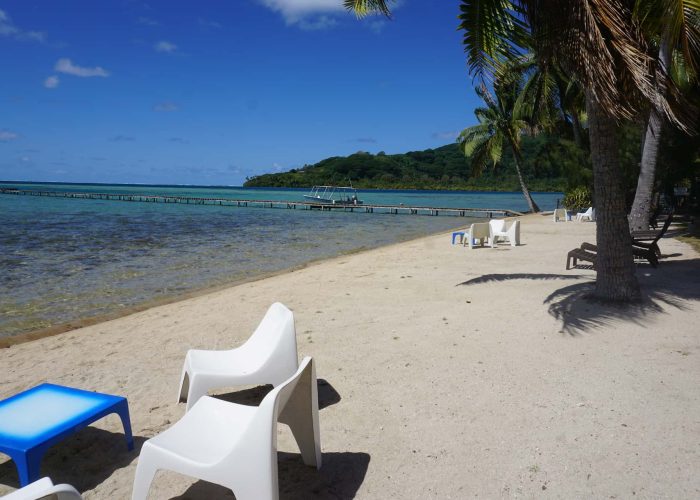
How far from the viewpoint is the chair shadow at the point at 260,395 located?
3.98 metres

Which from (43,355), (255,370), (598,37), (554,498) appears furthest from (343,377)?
(598,37)

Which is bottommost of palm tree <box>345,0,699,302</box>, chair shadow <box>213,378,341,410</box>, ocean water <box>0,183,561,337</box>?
ocean water <box>0,183,561,337</box>

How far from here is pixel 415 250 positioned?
47.2 feet

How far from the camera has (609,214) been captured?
20.2 ft

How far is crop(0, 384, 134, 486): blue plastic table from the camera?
8.78ft

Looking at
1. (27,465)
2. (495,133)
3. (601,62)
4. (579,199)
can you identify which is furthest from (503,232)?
(495,133)

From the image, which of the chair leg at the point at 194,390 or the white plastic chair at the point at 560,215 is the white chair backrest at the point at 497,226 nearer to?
the white plastic chair at the point at 560,215

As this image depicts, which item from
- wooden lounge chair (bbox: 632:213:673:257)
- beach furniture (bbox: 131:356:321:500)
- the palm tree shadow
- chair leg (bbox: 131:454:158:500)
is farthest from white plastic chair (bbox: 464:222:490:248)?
chair leg (bbox: 131:454:158:500)

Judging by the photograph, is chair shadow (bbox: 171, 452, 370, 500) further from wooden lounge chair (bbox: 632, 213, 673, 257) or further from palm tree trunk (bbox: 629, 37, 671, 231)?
palm tree trunk (bbox: 629, 37, 671, 231)

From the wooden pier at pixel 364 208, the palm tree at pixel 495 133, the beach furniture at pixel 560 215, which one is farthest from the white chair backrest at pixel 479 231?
the wooden pier at pixel 364 208

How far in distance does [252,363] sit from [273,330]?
0.32 meters

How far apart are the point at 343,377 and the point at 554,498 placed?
7.14 feet

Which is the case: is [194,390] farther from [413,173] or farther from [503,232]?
[413,173]

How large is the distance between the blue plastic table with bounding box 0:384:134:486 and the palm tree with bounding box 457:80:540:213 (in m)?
30.0
